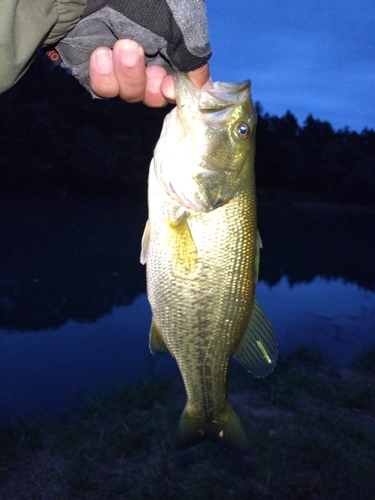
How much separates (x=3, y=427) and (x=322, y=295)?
1121 centimetres

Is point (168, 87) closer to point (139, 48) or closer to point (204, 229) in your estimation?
point (139, 48)

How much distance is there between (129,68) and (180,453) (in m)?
3.64

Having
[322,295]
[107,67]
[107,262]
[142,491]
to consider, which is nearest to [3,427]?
[142,491]

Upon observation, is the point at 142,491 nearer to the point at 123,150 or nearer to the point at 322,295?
the point at 322,295

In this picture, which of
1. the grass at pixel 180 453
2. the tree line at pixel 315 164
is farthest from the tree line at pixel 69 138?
the grass at pixel 180 453

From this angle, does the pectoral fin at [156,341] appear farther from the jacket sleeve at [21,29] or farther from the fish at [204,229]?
the jacket sleeve at [21,29]

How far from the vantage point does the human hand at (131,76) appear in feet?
6.51

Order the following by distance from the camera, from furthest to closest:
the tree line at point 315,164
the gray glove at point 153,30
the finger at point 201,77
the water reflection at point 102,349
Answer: the tree line at point 315,164 < the water reflection at point 102,349 < the finger at point 201,77 < the gray glove at point 153,30

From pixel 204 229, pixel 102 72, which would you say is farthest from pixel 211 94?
pixel 204 229

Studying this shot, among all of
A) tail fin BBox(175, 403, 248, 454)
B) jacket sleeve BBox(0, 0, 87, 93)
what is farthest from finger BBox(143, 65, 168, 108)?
tail fin BBox(175, 403, 248, 454)

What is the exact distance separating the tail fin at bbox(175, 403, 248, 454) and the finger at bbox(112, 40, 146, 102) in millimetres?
1504

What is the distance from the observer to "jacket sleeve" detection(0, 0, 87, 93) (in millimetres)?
1460

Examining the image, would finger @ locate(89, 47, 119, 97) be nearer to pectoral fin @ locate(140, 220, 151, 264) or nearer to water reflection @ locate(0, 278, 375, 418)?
pectoral fin @ locate(140, 220, 151, 264)

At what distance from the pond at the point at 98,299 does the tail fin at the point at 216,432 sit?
12.8 ft
